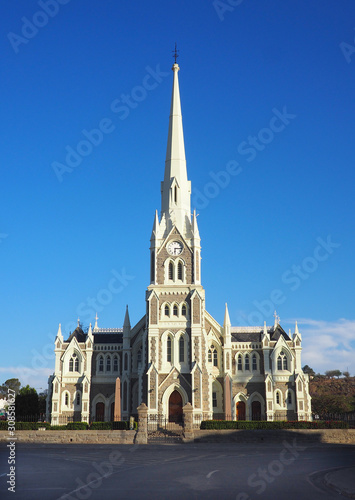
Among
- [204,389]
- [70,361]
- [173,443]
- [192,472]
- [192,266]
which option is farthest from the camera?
[70,361]

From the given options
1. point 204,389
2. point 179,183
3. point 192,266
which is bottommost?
point 204,389

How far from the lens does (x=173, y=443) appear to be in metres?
38.8

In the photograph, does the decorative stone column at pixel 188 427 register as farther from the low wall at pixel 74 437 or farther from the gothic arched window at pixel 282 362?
the gothic arched window at pixel 282 362

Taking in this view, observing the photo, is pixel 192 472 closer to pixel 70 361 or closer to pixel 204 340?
pixel 204 340

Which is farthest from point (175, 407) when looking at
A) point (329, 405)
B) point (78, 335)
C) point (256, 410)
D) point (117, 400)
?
point (329, 405)

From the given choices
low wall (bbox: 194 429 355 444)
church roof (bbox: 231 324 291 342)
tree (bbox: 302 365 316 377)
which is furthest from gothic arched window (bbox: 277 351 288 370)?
tree (bbox: 302 365 316 377)

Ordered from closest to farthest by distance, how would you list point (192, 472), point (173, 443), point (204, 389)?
point (192, 472) < point (173, 443) < point (204, 389)

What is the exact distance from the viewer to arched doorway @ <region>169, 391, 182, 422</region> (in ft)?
168

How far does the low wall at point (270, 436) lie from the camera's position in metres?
39.2

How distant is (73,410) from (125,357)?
25.7 feet

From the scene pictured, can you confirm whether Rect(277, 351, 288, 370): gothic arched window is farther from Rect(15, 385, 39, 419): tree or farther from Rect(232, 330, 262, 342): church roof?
Rect(15, 385, 39, 419): tree

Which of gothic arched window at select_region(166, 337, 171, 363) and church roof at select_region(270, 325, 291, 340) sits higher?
church roof at select_region(270, 325, 291, 340)

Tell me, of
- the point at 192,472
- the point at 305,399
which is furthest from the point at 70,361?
the point at 192,472

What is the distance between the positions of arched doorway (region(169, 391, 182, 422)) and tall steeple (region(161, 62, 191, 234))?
1679 cm
